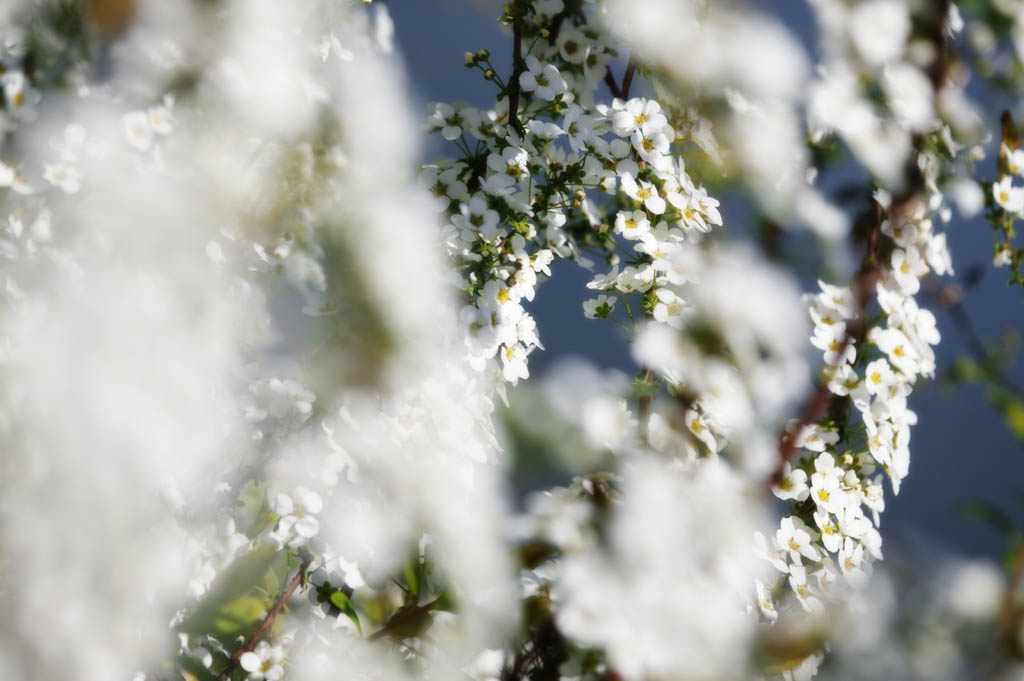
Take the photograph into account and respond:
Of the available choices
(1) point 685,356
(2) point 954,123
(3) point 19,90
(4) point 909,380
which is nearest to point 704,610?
(1) point 685,356

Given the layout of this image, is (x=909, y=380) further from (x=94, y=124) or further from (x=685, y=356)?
(x=94, y=124)

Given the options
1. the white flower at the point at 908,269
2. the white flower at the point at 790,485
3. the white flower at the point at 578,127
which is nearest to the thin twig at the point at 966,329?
the white flower at the point at 908,269

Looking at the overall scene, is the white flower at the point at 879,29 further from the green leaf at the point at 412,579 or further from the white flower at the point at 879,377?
the green leaf at the point at 412,579

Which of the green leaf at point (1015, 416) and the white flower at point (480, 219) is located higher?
the green leaf at point (1015, 416)

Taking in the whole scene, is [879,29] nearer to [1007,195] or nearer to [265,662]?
[1007,195]

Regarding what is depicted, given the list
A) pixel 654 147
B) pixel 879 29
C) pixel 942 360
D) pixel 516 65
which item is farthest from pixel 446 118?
pixel 942 360

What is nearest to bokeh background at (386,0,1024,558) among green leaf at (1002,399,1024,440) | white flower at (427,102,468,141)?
white flower at (427,102,468,141)
